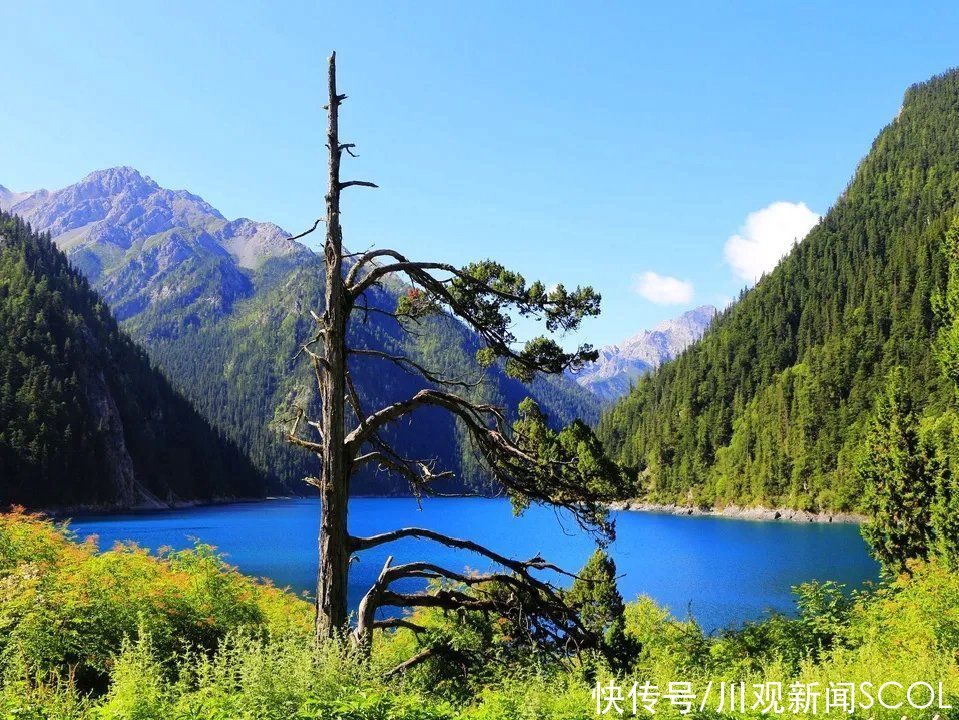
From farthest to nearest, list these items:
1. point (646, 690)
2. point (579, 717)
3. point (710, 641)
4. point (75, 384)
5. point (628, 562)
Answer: point (75, 384) < point (628, 562) < point (710, 641) < point (646, 690) < point (579, 717)

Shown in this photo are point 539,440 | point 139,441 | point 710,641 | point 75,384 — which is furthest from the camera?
point 139,441

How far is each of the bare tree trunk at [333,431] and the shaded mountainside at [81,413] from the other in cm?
11722

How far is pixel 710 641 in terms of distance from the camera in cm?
1360

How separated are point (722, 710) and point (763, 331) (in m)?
188

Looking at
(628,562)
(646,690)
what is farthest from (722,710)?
(628,562)

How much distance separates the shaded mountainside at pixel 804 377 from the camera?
128750 millimetres

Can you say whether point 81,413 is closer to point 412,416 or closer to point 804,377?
point 804,377

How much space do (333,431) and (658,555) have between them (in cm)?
5833

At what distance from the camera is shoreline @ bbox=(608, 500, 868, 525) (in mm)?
106500

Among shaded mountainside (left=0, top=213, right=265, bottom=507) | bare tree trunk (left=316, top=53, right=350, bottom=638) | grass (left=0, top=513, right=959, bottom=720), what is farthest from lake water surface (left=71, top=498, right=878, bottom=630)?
shaded mountainside (left=0, top=213, right=265, bottom=507)

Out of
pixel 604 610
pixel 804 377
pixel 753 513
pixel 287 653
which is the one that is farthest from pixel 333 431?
pixel 804 377

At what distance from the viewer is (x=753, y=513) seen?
129500 mm

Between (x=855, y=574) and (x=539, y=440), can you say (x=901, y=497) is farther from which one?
(x=539, y=440)

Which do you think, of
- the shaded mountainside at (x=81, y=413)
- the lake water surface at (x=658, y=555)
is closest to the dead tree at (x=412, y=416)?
the lake water surface at (x=658, y=555)
